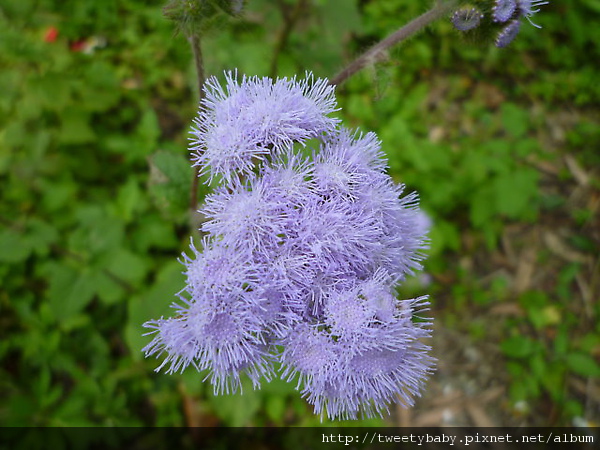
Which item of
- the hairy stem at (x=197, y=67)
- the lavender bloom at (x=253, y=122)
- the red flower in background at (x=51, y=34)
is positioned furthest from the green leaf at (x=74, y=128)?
the lavender bloom at (x=253, y=122)

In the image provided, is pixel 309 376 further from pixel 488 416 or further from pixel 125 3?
pixel 125 3

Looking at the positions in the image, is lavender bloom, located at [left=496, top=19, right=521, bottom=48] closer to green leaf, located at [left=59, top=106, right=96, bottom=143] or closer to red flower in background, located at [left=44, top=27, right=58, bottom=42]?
green leaf, located at [left=59, top=106, right=96, bottom=143]

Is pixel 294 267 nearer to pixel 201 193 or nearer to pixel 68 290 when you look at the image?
pixel 201 193

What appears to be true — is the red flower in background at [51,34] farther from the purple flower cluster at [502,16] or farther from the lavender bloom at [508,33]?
the lavender bloom at [508,33]

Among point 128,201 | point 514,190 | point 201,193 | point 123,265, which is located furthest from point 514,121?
point 123,265

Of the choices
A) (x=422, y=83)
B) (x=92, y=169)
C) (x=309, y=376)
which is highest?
(x=422, y=83)

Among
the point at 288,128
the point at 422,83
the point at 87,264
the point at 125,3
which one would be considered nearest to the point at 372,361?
the point at 288,128

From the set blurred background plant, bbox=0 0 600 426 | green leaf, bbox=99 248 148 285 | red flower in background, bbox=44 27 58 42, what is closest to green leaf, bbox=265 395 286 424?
blurred background plant, bbox=0 0 600 426
